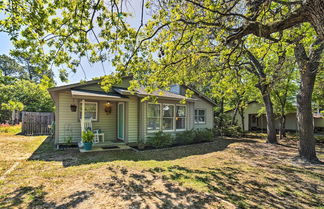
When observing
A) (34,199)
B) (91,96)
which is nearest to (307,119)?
(34,199)

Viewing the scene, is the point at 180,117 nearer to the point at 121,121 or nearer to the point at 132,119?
the point at 132,119

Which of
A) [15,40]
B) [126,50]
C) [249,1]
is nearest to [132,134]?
[126,50]

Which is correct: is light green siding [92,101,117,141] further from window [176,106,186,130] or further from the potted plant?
window [176,106,186,130]

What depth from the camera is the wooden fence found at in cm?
1140

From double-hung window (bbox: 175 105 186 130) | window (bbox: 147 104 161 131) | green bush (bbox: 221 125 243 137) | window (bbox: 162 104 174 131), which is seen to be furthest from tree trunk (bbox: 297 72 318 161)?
green bush (bbox: 221 125 243 137)

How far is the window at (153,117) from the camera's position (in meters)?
9.08

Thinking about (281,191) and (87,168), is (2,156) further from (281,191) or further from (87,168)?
(281,191)

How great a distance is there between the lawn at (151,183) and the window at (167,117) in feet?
13.1

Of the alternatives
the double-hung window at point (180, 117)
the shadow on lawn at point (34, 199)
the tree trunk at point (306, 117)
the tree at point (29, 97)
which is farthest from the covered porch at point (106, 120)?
the tree at point (29, 97)

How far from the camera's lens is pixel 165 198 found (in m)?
3.20

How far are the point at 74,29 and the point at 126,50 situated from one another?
1374 mm

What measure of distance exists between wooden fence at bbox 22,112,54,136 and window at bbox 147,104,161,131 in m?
8.55

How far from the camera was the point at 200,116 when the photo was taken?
12.9 metres

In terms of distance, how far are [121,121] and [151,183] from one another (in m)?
5.86
